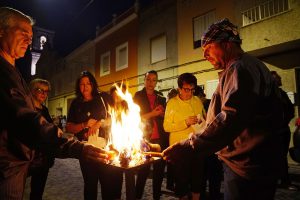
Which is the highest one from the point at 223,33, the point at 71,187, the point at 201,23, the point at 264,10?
the point at 201,23

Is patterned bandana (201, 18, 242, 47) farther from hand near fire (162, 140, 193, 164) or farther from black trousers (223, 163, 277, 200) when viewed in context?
black trousers (223, 163, 277, 200)

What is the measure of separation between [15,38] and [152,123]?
132 inches

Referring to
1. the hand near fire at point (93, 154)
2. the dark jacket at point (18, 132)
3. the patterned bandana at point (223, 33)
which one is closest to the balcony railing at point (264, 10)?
the patterned bandana at point (223, 33)

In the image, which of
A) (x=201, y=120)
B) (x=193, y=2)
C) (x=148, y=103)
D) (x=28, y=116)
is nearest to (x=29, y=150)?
(x=28, y=116)

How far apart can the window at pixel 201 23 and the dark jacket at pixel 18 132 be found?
1226cm

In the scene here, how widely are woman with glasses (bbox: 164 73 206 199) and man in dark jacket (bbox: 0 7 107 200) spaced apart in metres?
2.46

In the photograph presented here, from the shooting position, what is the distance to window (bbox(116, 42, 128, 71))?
20172mm

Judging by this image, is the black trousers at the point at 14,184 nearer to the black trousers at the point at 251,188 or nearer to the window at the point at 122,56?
the black trousers at the point at 251,188

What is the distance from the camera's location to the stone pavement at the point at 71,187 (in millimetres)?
5363

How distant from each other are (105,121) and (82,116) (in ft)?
1.40

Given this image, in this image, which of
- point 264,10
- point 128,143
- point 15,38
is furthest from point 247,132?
point 264,10

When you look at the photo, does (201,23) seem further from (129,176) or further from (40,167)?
(129,176)

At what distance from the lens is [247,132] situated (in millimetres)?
2070

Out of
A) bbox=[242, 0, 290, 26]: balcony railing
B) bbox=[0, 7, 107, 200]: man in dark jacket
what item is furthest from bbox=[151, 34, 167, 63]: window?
bbox=[0, 7, 107, 200]: man in dark jacket
